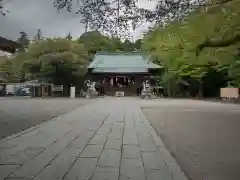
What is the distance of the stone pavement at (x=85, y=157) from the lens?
4977 mm

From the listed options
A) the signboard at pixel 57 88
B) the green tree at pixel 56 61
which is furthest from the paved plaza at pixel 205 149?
A: the signboard at pixel 57 88

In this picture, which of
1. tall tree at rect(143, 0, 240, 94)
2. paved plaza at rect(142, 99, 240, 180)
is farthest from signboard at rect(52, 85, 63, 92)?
paved plaza at rect(142, 99, 240, 180)

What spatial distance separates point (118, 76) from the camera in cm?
4353

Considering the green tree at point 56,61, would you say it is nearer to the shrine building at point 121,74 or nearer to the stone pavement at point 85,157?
the shrine building at point 121,74

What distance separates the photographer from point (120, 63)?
4416cm

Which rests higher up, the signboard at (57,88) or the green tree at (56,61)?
the green tree at (56,61)

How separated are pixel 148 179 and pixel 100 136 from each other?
13.4 feet

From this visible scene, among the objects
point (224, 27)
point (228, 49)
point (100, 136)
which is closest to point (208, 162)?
point (100, 136)

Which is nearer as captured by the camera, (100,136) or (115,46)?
(100,136)

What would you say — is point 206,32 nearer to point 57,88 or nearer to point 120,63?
point 57,88

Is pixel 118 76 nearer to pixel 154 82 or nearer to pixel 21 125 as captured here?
pixel 154 82

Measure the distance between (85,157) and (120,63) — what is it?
38240mm

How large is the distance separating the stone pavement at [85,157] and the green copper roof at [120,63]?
31.8 metres

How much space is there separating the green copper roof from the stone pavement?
31756 mm
